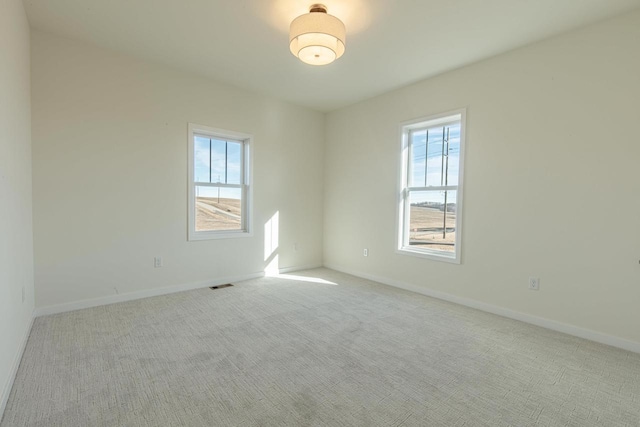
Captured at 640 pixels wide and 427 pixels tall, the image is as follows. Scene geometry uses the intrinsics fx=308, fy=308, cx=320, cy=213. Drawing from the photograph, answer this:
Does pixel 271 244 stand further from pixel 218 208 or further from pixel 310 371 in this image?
pixel 310 371

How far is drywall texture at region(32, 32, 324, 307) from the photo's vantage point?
2.99 m

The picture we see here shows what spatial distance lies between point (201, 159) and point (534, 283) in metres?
4.06

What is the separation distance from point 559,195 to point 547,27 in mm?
1478

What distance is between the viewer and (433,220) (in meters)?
3.94

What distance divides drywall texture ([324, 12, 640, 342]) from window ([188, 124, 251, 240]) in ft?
7.81

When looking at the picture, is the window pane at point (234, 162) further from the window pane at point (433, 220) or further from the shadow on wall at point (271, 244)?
the window pane at point (433, 220)

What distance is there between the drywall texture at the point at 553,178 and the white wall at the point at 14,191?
12.4 feet

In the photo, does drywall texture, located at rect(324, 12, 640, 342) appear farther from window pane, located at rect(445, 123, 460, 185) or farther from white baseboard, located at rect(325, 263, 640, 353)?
window pane, located at rect(445, 123, 460, 185)

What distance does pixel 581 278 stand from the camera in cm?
273

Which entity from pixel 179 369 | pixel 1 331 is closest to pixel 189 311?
pixel 179 369

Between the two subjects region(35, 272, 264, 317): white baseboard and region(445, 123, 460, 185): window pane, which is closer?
region(35, 272, 264, 317): white baseboard

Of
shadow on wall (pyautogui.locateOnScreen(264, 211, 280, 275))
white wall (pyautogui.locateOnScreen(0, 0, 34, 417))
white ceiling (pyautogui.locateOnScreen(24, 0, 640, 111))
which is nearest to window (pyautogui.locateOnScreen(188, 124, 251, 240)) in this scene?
shadow on wall (pyautogui.locateOnScreen(264, 211, 280, 275))

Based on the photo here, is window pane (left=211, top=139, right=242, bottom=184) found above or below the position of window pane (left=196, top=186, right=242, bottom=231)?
above

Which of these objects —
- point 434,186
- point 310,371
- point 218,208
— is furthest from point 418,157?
point 310,371
